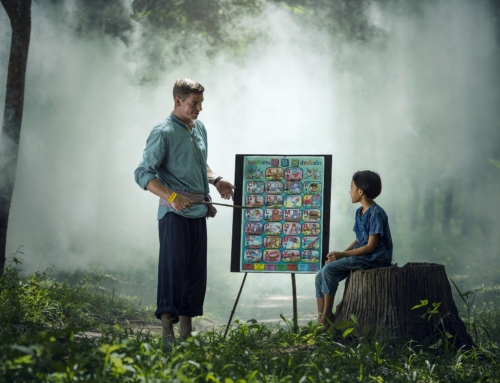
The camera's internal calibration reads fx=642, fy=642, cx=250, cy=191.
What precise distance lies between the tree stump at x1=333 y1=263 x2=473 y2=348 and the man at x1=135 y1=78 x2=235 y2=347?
0.95m

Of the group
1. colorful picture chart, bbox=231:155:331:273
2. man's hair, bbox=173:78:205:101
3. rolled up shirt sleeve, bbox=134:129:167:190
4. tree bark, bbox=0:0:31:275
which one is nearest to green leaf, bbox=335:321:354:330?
colorful picture chart, bbox=231:155:331:273

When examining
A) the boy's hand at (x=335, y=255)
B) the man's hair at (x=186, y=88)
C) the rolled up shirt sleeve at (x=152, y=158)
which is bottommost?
the boy's hand at (x=335, y=255)

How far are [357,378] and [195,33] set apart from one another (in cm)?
698

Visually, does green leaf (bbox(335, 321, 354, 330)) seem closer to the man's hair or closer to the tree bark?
the man's hair

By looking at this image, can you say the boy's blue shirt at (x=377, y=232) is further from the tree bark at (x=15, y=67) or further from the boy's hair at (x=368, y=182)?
the tree bark at (x=15, y=67)

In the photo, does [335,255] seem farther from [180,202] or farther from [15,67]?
[15,67]

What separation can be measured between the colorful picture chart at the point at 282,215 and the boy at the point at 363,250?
25 cm

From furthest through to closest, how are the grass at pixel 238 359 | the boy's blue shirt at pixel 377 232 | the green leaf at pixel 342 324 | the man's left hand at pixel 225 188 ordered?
the man's left hand at pixel 225 188, the boy's blue shirt at pixel 377 232, the green leaf at pixel 342 324, the grass at pixel 238 359

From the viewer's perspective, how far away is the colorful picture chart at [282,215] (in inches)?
168

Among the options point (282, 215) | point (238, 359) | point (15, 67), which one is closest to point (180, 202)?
point (282, 215)

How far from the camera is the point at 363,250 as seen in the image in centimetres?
390

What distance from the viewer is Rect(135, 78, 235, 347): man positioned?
383 cm

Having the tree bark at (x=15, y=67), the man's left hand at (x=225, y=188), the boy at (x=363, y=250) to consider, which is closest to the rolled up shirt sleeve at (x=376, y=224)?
the boy at (x=363, y=250)

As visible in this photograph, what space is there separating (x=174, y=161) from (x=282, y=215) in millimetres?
849
